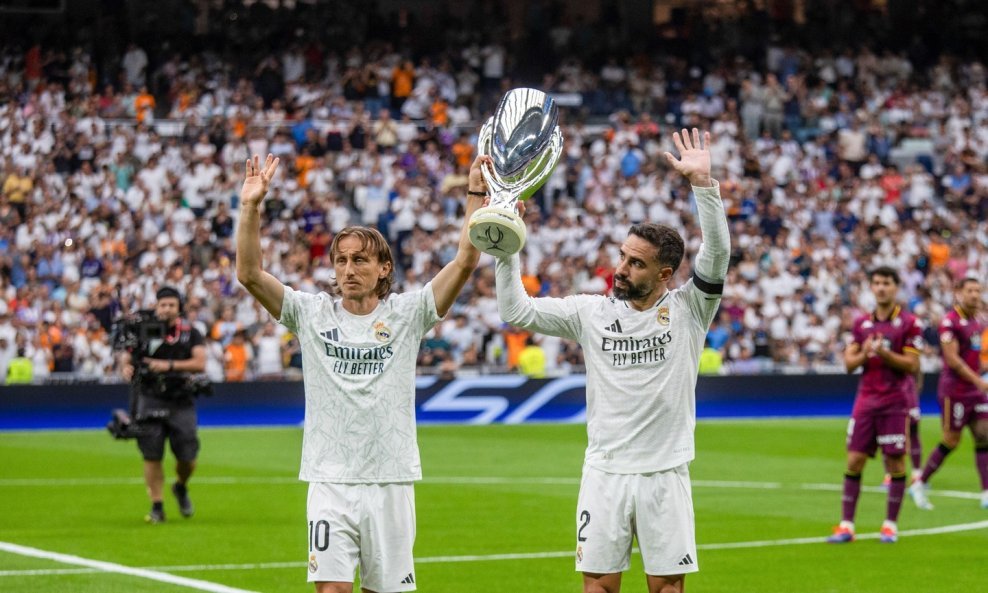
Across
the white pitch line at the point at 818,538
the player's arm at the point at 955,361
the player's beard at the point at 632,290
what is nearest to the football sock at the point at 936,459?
the player's arm at the point at 955,361

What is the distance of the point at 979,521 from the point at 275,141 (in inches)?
823

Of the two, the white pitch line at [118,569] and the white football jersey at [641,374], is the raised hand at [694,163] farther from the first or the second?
the white pitch line at [118,569]

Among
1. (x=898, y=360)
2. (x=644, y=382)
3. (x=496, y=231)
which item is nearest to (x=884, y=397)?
(x=898, y=360)

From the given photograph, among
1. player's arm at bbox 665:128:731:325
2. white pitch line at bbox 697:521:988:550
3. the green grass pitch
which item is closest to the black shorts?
the green grass pitch

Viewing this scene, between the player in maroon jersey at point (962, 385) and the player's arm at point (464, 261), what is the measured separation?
31.1 feet

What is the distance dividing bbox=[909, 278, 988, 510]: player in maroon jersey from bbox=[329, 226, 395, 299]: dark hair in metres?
9.57

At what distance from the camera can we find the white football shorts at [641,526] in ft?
22.3

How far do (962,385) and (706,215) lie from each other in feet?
32.4

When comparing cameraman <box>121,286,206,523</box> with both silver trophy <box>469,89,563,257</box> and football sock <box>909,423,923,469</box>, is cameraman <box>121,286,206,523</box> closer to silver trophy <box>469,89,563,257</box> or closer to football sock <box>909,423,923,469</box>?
football sock <box>909,423,923,469</box>

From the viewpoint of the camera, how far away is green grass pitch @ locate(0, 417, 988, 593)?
11.4 m

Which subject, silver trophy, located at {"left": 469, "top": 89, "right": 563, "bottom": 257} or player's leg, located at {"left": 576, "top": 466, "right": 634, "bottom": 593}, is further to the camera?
player's leg, located at {"left": 576, "top": 466, "right": 634, "bottom": 593}

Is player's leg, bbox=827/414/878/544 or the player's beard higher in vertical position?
→ the player's beard

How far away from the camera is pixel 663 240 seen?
6.97m

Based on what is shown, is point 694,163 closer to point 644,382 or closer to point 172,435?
point 644,382
